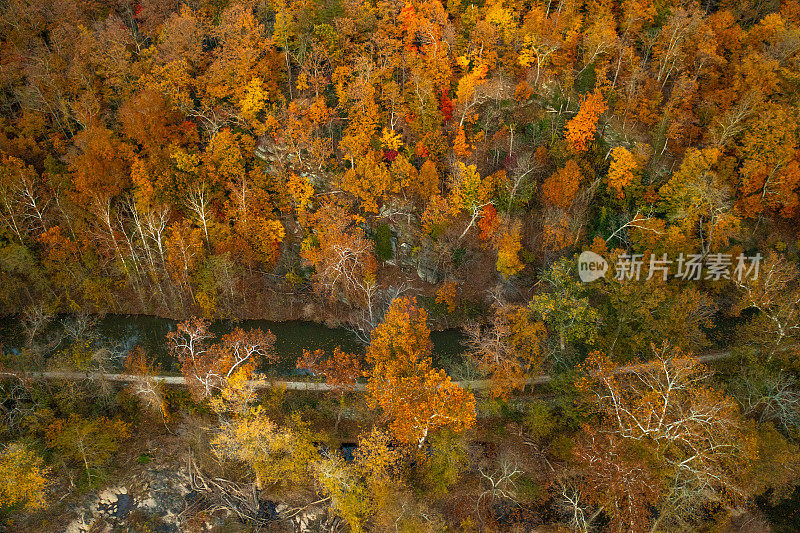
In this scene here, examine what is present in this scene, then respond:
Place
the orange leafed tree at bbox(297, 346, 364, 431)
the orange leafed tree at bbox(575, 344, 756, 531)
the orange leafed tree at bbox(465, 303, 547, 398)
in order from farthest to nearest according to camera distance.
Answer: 1. the orange leafed tree at bbox(297, 346, 364, 431)
2. the orange leafed tree at bbox(465, 303, 547, 398)
3. the orange leafed tree at bbox(575, 344, 756, 531)

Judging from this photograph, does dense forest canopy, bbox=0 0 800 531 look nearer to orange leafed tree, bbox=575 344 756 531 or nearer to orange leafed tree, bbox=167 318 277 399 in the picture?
orange leafed tree, bbox=167 318 277 399

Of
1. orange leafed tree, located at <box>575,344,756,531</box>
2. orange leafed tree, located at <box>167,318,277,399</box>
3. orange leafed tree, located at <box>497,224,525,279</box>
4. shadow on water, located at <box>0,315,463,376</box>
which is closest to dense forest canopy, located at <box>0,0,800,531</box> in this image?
orange leafed tree, located at <box>497,224,525,279</box>

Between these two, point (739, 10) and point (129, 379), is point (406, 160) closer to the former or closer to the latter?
point (129, 379)

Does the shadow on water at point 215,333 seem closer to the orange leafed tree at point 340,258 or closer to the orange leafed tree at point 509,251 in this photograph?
the orange leafed tree at point 340,258

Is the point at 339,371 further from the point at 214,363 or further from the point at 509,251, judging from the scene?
the point at 509,251

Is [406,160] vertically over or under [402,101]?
under

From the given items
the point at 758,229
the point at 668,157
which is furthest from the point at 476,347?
the point at 758,229
